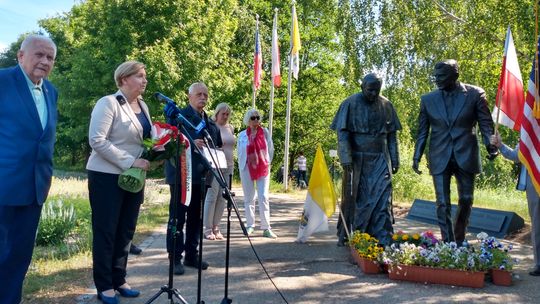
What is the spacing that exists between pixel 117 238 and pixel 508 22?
9.88 m

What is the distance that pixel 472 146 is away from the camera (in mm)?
6172

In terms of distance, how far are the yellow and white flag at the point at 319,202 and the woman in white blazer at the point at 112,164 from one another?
3498mm

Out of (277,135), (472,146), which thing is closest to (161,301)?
(472,146)

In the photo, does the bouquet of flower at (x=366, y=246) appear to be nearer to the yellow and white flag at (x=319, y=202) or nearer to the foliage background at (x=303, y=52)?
the yellow and white flag at (x=319, y=202)

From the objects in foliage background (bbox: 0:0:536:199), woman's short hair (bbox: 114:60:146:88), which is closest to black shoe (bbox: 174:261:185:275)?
woman's short hair (bbox: 114:60:146:88)

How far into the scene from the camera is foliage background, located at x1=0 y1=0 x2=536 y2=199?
1337 cm

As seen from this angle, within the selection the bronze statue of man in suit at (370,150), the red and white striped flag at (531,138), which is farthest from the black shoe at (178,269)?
the red and white striped flag at (531,138)

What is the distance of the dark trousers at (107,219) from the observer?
4.36 metres

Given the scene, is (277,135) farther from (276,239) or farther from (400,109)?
(276,239)

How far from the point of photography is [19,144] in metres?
3.63

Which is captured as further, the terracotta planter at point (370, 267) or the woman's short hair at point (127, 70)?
the terracotta planter at point (370, 267)

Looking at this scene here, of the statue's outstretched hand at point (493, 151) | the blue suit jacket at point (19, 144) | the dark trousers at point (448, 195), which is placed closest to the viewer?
the blue suit jacket at point (19, 144)

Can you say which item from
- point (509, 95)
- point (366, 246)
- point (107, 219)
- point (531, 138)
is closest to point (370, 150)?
point (366, 246)

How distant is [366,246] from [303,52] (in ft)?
103
